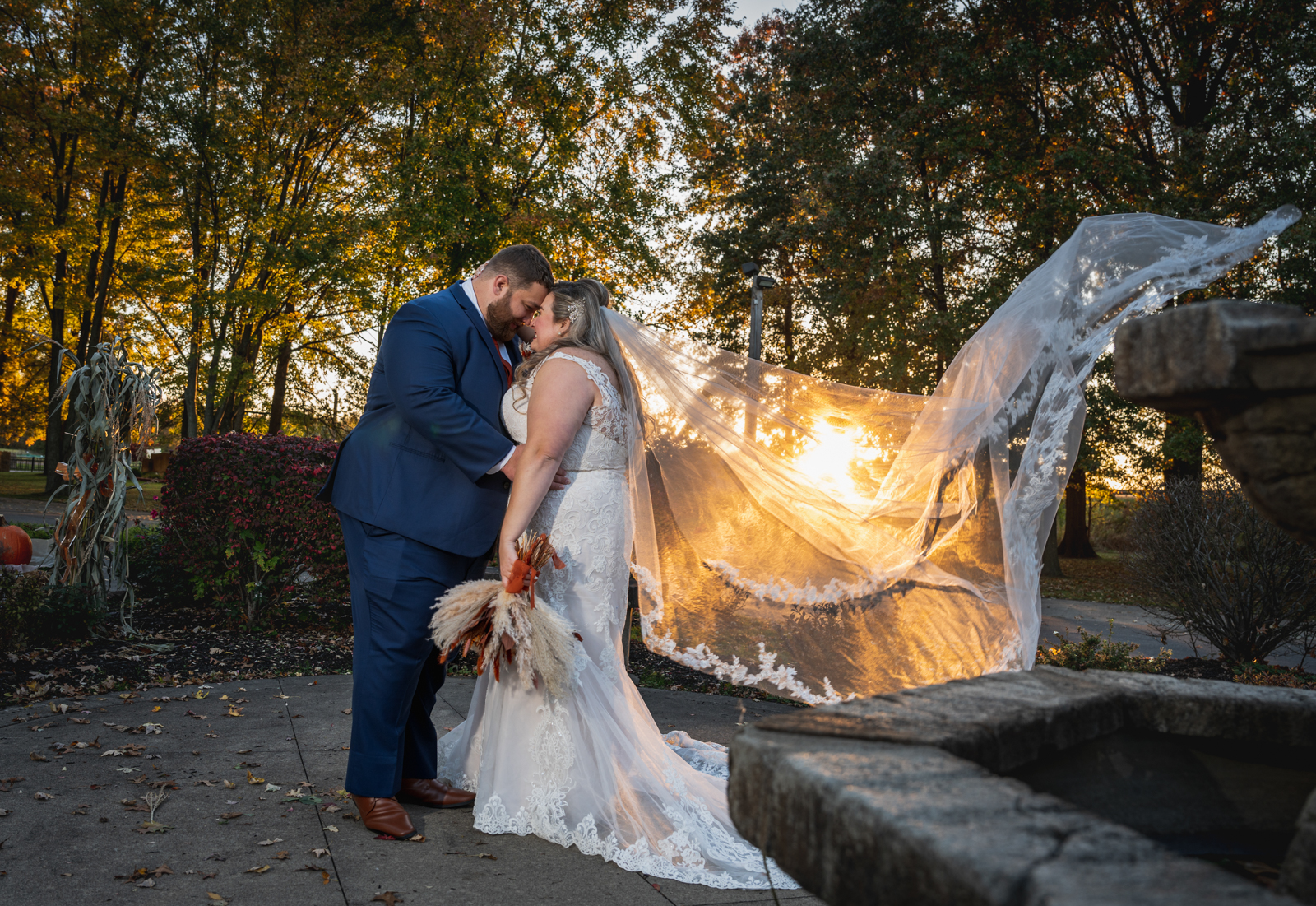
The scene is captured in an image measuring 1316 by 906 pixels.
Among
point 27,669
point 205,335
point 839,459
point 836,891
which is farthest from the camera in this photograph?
point 205,335

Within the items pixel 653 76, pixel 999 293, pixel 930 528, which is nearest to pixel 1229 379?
pixel 930 528

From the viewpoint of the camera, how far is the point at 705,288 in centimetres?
2073

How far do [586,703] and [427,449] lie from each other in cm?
127

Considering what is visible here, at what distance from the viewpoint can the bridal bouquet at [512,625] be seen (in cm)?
336

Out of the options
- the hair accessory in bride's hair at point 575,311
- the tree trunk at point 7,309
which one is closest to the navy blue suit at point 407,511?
the hair accessory in bride's hair at point 575,311

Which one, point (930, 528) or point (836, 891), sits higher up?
point (930, 528)

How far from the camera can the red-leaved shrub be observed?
272 inches

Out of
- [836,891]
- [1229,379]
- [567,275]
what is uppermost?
[567,275]

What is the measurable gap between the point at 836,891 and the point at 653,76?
17.0 m

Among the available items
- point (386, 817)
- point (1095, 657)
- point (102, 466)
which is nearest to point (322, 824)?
point (386, 817)

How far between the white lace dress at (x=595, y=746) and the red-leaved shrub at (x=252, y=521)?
3569 millimetres

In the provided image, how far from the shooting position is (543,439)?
3533 mm

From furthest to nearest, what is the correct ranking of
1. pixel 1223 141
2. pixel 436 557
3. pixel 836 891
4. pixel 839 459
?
pixel 1223 141 < pixel 839 459 < pixel 436 557 < pixel 836 891

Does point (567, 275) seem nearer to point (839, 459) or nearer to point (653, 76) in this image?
point (653, 76)
